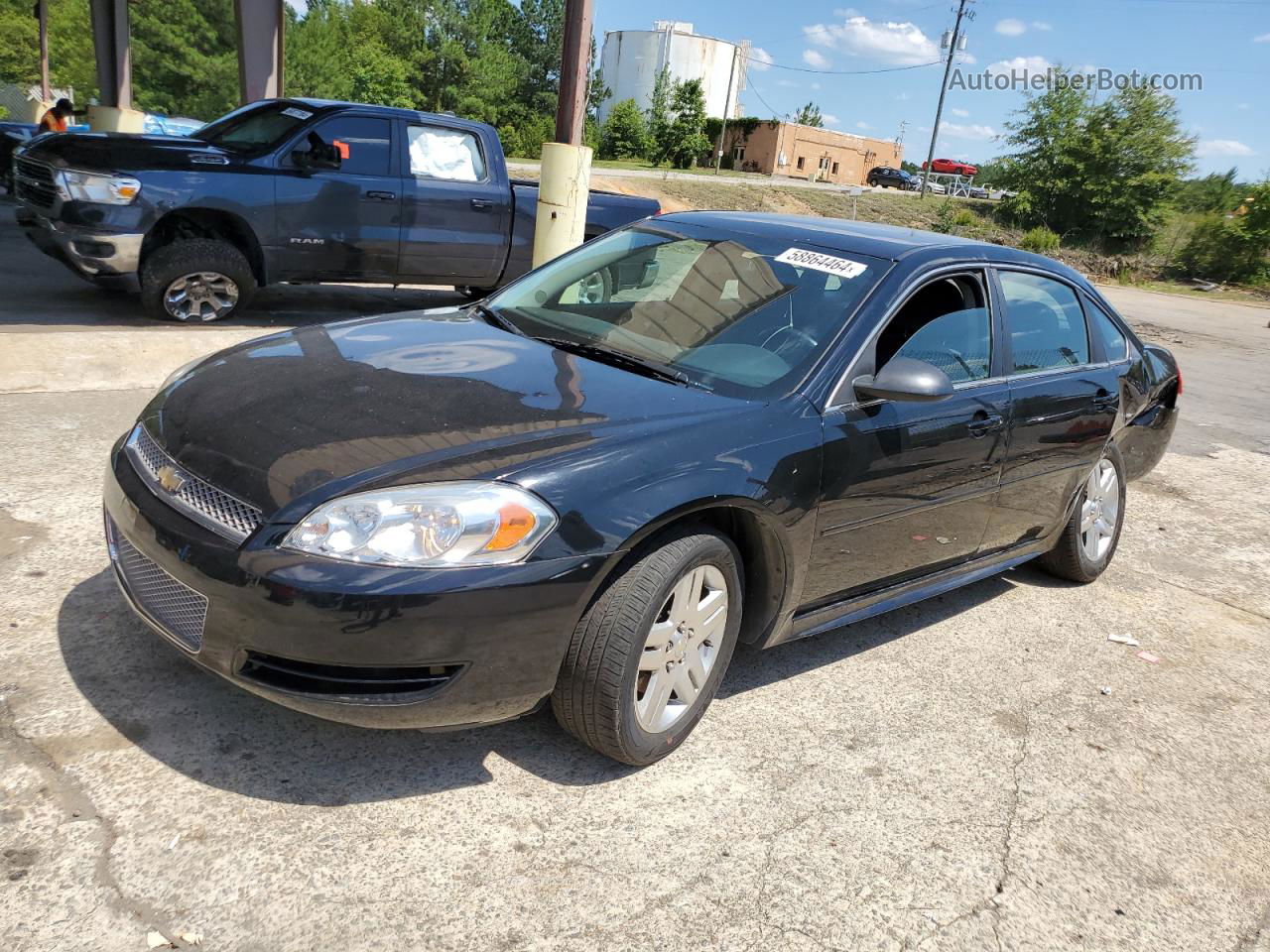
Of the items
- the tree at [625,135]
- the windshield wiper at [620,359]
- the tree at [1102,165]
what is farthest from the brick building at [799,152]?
the windshield wiper at [620,359]

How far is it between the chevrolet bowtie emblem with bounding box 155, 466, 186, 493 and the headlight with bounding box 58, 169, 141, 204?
18.7 feet

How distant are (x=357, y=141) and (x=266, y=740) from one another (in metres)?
7.00

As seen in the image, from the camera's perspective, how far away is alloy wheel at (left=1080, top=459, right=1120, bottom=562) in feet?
16.0

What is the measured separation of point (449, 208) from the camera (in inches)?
364

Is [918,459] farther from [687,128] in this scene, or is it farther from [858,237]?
[687,128]

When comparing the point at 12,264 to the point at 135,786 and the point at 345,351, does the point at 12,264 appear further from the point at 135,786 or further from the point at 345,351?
the point at 135,786

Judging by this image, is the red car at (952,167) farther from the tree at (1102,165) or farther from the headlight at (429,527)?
the headlight at (429,527)

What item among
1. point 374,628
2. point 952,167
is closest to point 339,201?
point 374,628

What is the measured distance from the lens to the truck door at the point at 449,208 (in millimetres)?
9047

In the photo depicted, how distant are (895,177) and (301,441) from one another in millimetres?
78126

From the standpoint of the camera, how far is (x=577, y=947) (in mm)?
2285

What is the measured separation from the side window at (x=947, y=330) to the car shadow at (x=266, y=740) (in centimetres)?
173

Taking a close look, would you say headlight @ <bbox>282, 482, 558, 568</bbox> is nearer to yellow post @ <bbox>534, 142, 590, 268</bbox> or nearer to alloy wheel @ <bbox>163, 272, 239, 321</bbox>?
yellow post @ <bbox>534, 142, 590, 268</bbox>

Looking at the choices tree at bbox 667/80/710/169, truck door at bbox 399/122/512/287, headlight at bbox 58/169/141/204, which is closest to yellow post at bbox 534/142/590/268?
truck door at bbox 399/122/512/287
